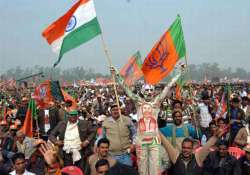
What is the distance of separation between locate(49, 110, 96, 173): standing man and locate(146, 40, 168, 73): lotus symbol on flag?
1.65m

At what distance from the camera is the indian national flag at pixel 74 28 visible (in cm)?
720

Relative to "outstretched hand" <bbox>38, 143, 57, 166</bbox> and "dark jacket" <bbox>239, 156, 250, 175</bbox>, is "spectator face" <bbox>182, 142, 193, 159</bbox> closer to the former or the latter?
"dark jacket" <bbox>239, 156, 250, 175</bbox>

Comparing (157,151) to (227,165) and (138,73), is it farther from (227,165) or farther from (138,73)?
(138,73)

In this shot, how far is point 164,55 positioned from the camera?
293 inches

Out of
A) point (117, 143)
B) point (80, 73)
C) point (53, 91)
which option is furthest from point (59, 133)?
point (80, 73)

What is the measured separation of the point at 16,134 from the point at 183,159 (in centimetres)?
385

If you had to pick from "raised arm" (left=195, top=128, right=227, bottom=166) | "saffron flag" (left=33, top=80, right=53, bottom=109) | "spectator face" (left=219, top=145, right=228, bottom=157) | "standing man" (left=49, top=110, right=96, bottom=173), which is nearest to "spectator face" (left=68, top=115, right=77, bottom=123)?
"standing man" (left=49, top=110, right=96, bottom=173)

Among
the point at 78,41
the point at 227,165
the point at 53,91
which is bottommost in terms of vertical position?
the point at 227,165

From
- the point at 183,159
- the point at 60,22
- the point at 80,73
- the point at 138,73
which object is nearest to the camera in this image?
the point at 183,159

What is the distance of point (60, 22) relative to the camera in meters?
7.25

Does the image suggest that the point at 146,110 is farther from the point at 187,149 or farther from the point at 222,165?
the point at 222,165

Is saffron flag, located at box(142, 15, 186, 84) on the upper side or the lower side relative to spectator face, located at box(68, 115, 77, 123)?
upper

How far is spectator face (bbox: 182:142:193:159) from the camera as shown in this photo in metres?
5.18

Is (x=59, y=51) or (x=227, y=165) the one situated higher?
(x=59, y=51)
